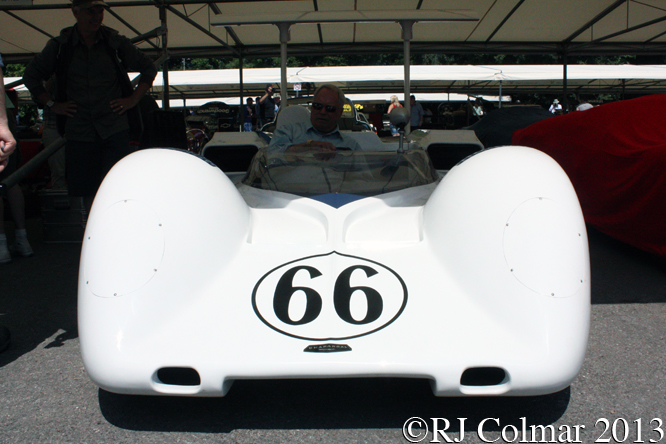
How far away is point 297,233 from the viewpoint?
203 cm

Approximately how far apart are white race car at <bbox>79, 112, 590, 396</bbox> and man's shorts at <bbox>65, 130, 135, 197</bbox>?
152 centimetres

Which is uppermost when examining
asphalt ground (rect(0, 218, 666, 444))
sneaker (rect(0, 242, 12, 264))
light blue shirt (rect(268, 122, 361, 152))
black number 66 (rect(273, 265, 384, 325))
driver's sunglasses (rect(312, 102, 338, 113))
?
driver's sunglasses (rect(312, 102, 338, 113))

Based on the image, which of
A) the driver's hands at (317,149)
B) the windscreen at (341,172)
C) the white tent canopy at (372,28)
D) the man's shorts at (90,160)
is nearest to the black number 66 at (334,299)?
the windscreen at (341,172)

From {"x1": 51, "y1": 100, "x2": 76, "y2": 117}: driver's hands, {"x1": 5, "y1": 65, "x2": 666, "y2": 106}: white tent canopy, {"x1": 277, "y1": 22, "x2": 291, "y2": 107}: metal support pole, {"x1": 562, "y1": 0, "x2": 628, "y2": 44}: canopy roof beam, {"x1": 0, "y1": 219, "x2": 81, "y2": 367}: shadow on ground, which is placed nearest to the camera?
{"x1": 0, "y1": 219, "x2": 81, "y2": 367}: shadow on ground

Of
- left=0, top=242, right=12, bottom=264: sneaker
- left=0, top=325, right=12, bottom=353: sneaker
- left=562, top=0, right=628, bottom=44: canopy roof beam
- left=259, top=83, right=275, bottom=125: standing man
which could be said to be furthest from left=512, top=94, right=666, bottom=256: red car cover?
left=259, top=83, right=275, bottom=125: standing man

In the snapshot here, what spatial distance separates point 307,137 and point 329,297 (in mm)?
2010

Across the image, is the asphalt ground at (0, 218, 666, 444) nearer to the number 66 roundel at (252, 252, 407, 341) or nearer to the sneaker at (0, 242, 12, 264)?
the number 66 roundel at (252, 252, 407, 341)

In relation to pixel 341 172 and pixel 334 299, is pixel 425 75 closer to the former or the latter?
pixel 341 172

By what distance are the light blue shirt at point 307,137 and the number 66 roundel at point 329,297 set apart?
1.72 meters

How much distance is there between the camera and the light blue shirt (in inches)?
138

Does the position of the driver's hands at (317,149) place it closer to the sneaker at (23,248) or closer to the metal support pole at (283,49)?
the metal support pole at (283,49)

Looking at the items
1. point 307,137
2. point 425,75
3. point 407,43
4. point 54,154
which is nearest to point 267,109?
point 425,75

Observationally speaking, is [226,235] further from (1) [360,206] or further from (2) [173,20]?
(2) [173,20]

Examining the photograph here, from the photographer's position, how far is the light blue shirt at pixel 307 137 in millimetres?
3500
